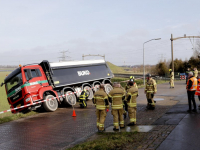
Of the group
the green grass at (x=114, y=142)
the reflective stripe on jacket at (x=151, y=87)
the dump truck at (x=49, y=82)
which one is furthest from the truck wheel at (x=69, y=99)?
the green grass at (x=114, y=142)

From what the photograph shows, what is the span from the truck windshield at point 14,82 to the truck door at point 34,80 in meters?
0.44

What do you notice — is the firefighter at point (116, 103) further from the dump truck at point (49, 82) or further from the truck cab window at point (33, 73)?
the truck cab window at point (33, 73)

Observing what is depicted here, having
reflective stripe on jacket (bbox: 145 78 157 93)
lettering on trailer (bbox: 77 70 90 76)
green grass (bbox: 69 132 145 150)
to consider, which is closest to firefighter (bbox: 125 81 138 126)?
green grass (bbox: 69 132 145 150)

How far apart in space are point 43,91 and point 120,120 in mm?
6692

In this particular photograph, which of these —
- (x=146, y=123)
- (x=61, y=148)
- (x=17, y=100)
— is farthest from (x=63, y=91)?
(x=61, y=148)

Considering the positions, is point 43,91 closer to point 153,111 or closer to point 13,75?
point 13,75

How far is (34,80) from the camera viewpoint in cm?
1365

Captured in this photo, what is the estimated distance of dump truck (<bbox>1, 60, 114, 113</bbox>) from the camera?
13.2 meters

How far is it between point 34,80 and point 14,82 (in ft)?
3.74

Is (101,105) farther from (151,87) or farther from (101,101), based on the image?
(151,87)

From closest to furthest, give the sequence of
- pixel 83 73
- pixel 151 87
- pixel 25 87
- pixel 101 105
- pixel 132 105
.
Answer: pixel 101 105 < pixel 132 105 < pixel 151 87 < pixel 25 87 < pixel 83 73

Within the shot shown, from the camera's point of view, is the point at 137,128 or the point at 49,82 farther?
the point at 49,82

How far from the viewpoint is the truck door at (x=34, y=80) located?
13.2 meters

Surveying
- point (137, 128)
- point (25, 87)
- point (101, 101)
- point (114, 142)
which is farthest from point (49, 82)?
point (114, 142)
